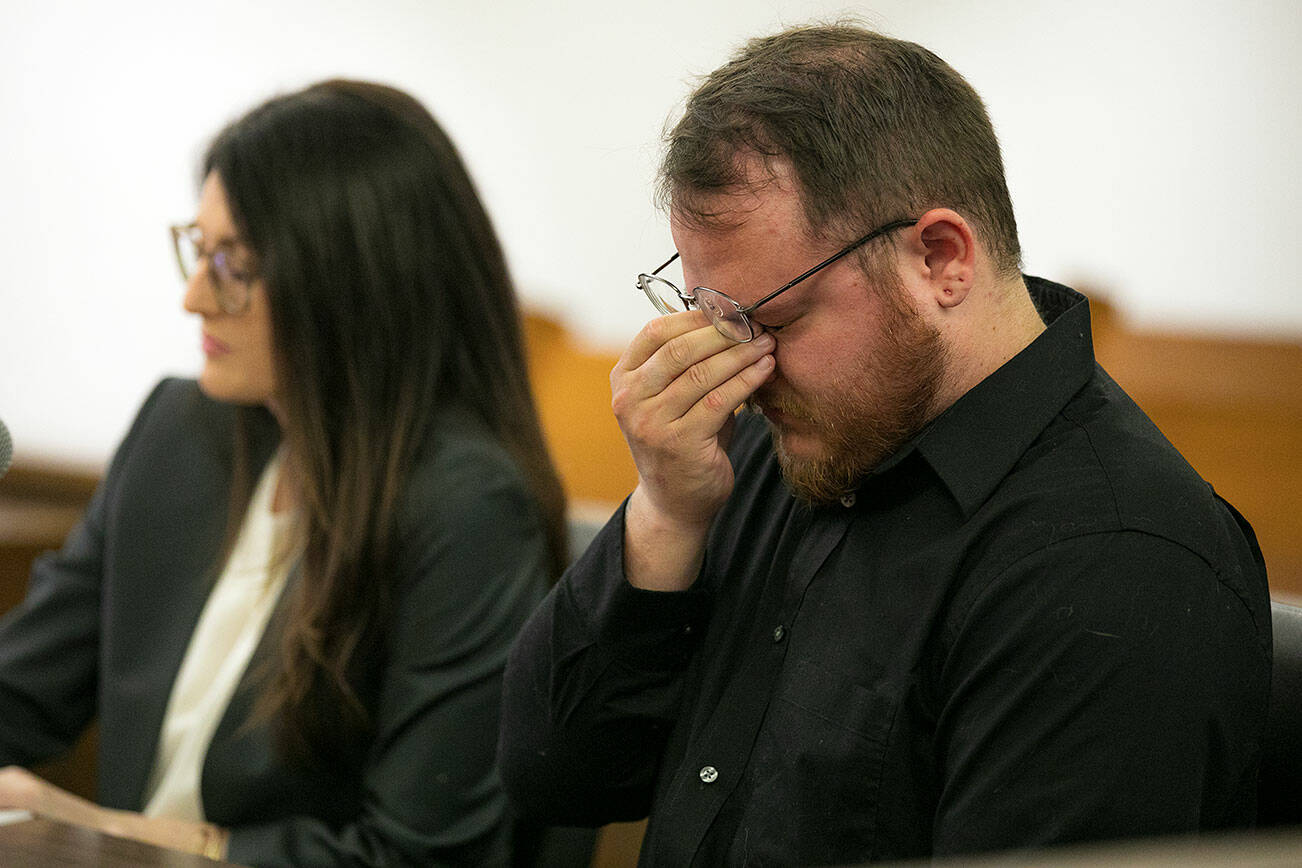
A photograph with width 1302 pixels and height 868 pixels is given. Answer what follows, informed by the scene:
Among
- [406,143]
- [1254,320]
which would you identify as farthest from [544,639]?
[1254,320]

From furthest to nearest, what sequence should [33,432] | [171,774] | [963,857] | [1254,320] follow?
[33,432] < [1254,320] < [171,774] < [963,857]

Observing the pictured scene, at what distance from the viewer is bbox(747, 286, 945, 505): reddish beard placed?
3.34 feet

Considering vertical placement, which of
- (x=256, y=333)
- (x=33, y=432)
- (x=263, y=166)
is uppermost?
(x=263, y=166)

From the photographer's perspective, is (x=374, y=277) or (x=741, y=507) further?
(x=374, y=277)

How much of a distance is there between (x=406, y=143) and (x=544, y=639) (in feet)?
2.38

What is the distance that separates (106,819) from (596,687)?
628 mm

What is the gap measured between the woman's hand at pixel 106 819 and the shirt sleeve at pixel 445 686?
37mm

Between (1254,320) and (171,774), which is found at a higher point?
(1254,320)

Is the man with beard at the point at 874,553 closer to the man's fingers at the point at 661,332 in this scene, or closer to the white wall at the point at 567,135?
the man's fingers at the point at 661,332

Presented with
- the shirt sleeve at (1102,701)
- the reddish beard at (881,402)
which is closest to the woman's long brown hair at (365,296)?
the reddish beard at (881,402)

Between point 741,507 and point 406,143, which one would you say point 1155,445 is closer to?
point 741,507

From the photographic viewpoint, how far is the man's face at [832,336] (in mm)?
1019

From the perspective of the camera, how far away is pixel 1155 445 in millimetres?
960

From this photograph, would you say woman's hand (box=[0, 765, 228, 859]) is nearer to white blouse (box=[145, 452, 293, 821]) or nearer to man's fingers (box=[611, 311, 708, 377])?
white blouse (box=[145, 452, 293, 821])
